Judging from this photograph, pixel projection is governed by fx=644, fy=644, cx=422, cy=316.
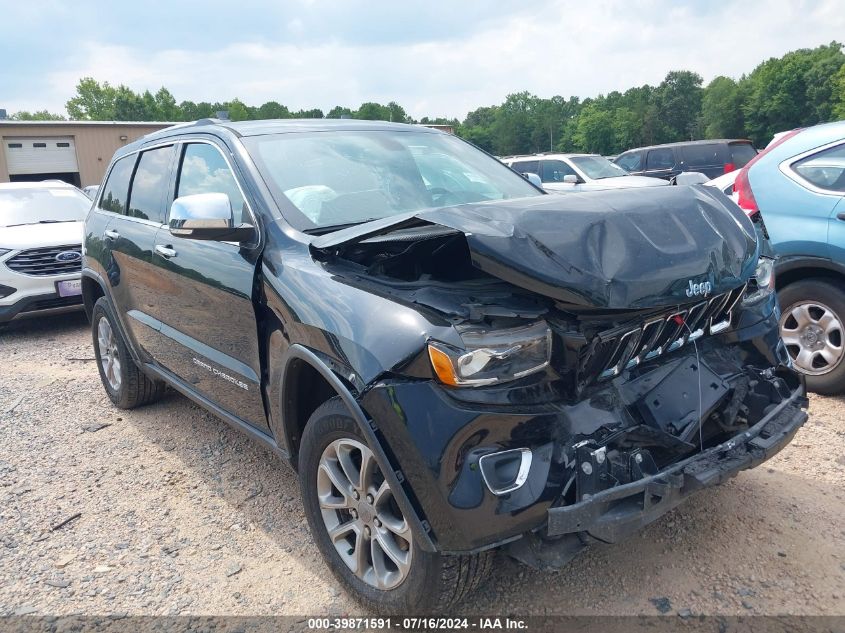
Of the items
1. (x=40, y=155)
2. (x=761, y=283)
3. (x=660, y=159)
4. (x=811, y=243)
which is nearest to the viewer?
(x=761, y=283)

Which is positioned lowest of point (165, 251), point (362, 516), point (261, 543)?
point (261, 543)

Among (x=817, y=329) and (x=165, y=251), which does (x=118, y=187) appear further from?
(x=817, y=329)

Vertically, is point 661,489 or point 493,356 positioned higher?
point 493,356

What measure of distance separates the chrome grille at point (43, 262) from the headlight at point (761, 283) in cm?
722

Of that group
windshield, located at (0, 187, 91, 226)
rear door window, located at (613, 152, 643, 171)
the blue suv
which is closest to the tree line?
rear door window, located at (613, 152, 643, 171)

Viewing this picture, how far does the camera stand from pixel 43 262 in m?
7.34

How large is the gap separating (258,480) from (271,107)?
281 ft

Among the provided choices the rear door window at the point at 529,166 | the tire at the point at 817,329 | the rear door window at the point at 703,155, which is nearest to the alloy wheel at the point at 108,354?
the tire at the point at 817,329

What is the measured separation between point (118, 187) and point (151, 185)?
28.6 inches

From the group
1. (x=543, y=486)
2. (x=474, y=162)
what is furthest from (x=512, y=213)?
(x=474, y=162)

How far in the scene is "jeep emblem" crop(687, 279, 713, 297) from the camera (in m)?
2.18

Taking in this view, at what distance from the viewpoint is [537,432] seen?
2.00m

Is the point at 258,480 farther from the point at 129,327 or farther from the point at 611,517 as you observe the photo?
the point at 611,517

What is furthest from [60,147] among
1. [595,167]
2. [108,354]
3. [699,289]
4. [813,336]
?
[699,289]
